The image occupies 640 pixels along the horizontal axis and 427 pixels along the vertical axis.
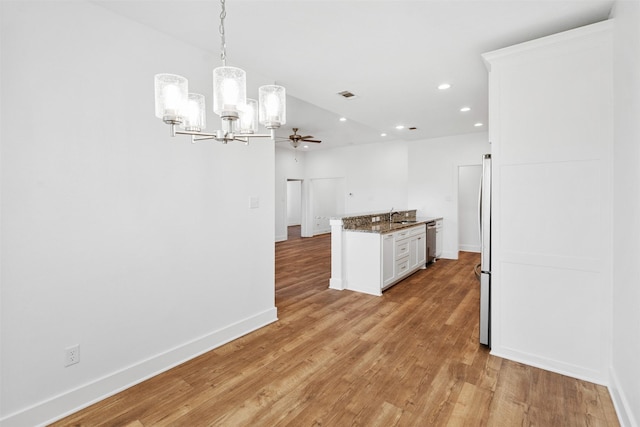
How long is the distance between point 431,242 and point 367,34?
4.54m

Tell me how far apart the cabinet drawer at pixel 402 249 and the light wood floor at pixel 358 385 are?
138 cm

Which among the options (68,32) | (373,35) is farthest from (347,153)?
(68,32)

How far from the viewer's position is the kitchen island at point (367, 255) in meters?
4.30

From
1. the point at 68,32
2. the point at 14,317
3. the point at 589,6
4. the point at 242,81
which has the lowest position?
the point at 14,317

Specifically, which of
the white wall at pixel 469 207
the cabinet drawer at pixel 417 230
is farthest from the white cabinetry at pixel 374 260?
the white wall at pixel 469 207

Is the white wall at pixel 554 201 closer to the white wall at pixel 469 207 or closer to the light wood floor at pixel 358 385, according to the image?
the light wood floor at pixel 358 385

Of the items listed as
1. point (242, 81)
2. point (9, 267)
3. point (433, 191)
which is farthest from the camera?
point (433, 191)

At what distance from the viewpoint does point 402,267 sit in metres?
4.90

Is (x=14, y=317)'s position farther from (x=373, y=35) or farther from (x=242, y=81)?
(x=373, y=35)

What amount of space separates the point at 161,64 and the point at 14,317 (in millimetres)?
1943

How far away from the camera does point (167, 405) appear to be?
79.7 inches

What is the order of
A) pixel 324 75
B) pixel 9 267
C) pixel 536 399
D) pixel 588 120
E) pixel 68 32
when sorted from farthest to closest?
pixel 324 75
pixel 588 120
pixel 536 399
pixel 68 32
pixel 9 267

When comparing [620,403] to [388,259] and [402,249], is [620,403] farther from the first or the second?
[402,249]

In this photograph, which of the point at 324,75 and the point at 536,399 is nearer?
the point at 536,399
